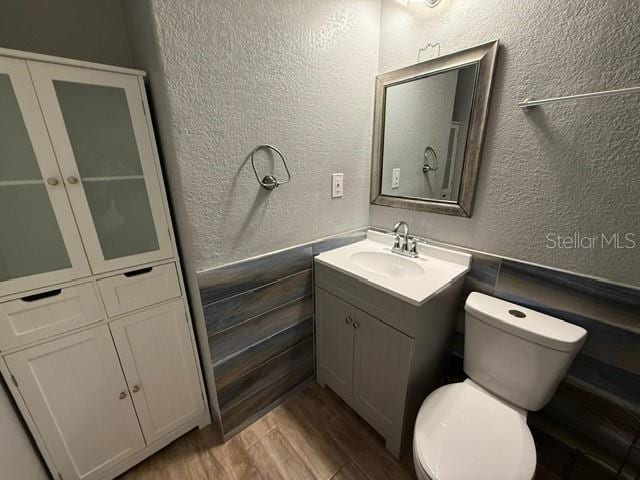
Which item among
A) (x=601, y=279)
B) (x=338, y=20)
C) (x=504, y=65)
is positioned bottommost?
(x=601, y=279)

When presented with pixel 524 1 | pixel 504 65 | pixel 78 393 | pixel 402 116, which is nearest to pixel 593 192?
pixel 504 65

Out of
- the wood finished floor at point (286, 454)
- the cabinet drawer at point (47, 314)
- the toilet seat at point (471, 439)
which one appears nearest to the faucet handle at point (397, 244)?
the toilet seat at point (471, 439)

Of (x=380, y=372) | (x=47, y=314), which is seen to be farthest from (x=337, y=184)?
(x=47, y=314)

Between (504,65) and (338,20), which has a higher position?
(338,20)

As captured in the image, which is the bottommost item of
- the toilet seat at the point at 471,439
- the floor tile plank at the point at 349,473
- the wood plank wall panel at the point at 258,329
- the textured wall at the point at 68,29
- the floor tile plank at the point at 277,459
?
the floor tile plank at the point at 349,473

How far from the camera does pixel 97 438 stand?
1117mm

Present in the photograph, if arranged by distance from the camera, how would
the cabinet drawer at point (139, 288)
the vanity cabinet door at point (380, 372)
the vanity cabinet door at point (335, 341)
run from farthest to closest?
1. the vanity cabinet door at point (335, 341)
2. the vanity cabinet door at point (380, 372)
3. the cabinet drawer at point (139, 288)

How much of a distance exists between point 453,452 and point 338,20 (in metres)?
1.84

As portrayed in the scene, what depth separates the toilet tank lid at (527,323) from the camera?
936mm

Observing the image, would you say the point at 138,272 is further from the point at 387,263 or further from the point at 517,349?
the point at 517,349

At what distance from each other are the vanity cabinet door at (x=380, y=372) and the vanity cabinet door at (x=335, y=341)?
0.05m

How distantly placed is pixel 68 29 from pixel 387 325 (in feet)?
5.73

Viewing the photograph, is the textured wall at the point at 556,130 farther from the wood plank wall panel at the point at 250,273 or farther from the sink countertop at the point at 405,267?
the wood plank wall panel at the point at 250,273

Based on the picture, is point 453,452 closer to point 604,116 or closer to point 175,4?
point 604,116
